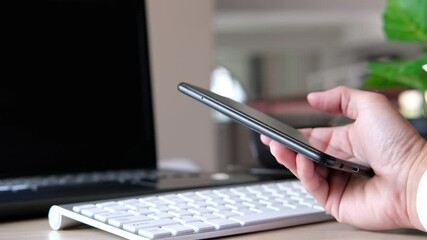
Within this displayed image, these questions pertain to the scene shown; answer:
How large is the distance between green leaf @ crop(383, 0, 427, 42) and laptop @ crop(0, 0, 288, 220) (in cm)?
25

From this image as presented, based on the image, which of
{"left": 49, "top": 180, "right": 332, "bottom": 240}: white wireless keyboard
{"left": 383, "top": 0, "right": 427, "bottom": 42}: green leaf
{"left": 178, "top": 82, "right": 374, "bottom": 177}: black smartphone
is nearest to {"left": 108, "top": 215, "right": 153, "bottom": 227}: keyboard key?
{"left": 49, "top": 180, "right": 332, "bottom": 240}: white wireless keyboard

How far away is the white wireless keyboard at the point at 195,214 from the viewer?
17.6 inches

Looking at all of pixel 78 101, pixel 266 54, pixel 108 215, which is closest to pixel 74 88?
pixel 78 101

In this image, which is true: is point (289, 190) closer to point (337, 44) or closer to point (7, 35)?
point (7, 35)

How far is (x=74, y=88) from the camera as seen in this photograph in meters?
0.80

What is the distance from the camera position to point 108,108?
0.84 m

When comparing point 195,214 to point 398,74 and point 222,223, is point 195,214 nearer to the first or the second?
point 222,223

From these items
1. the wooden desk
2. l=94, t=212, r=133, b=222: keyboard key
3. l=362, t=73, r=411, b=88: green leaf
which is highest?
l=362, t=73, r=411, b=88: green leaf

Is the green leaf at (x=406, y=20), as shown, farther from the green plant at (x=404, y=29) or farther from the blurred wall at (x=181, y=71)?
the blurred wall at (x=181, y=71)

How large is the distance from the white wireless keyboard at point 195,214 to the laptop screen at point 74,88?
275mm

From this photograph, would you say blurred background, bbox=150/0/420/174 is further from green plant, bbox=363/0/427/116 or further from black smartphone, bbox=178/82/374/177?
black smartphone, bbox=178/82/374/177

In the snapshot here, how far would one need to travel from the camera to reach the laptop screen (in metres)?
0.76

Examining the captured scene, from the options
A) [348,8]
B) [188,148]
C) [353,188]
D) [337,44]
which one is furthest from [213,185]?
[337,44]

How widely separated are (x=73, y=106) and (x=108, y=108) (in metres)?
0.05
